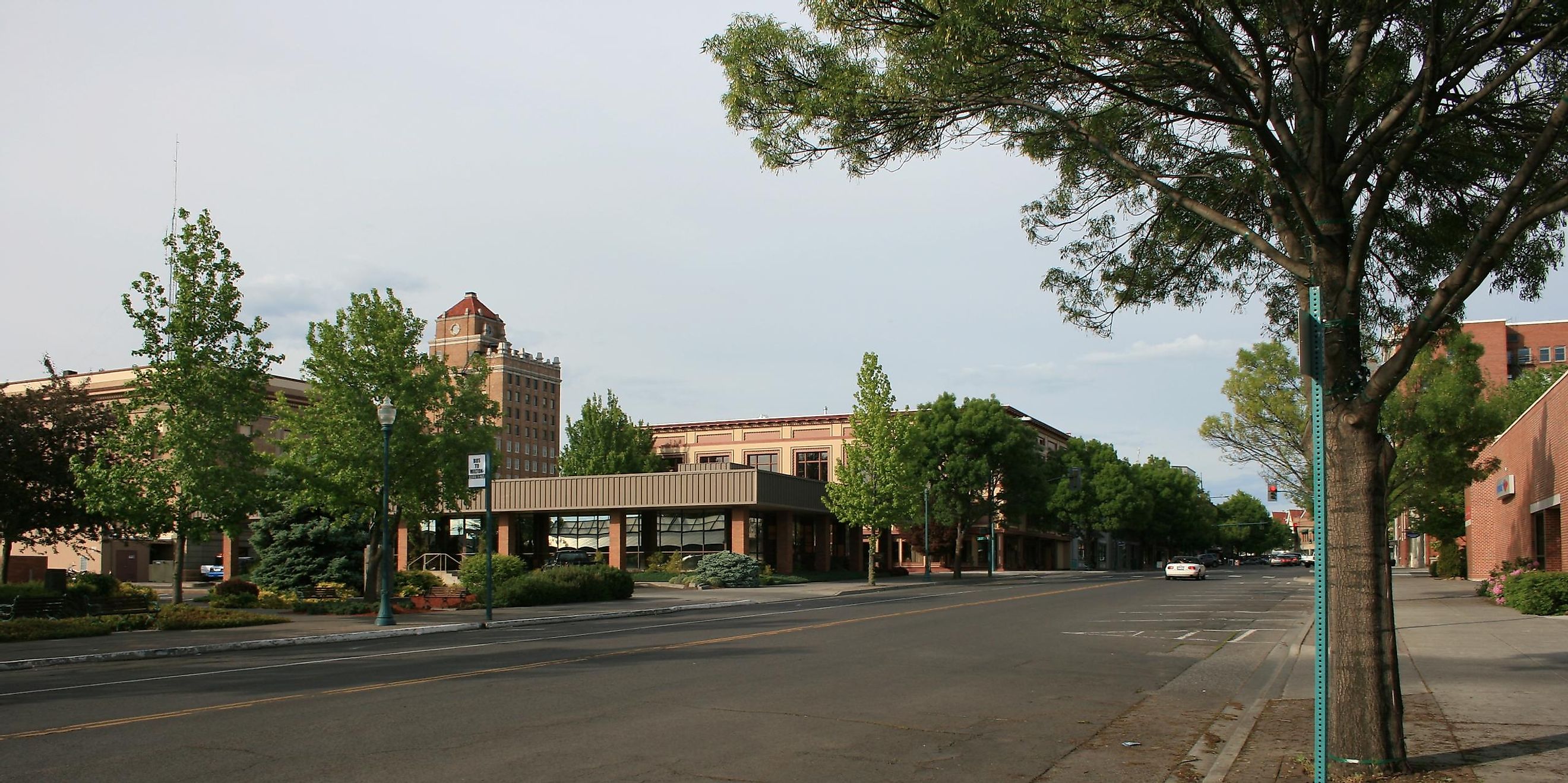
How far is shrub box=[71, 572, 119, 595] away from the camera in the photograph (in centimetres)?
2884

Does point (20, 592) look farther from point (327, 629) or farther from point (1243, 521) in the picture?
point (1243, 521)

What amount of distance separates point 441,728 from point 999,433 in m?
61.5

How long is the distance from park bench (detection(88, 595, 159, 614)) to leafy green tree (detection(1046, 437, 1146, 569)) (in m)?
65.7

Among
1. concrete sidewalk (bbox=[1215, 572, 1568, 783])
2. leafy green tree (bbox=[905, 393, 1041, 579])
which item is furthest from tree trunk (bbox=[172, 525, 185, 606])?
leafy green tree (bbox=[905, 393, 1041, 579])

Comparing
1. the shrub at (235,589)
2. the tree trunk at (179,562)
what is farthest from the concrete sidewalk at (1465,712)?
the shrub at (235,589)

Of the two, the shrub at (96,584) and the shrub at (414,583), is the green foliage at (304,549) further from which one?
the shrub at (96,584)

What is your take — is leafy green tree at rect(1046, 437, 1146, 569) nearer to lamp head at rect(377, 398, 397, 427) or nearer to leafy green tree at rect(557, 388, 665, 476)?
leafy green tree at rect(557, 388, 665, 476)

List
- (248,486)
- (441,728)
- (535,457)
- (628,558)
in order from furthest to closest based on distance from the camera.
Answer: (535,457) → (628,558) → (248,486) → (441,728)

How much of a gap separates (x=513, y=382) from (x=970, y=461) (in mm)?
116657

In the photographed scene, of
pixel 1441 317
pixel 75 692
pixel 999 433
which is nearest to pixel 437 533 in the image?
pixel 999 433

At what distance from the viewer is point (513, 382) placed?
171750mm

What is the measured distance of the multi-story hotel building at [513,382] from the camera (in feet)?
555

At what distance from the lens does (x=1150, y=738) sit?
395 inches

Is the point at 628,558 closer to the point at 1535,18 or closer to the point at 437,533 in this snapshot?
the point at 437,533
